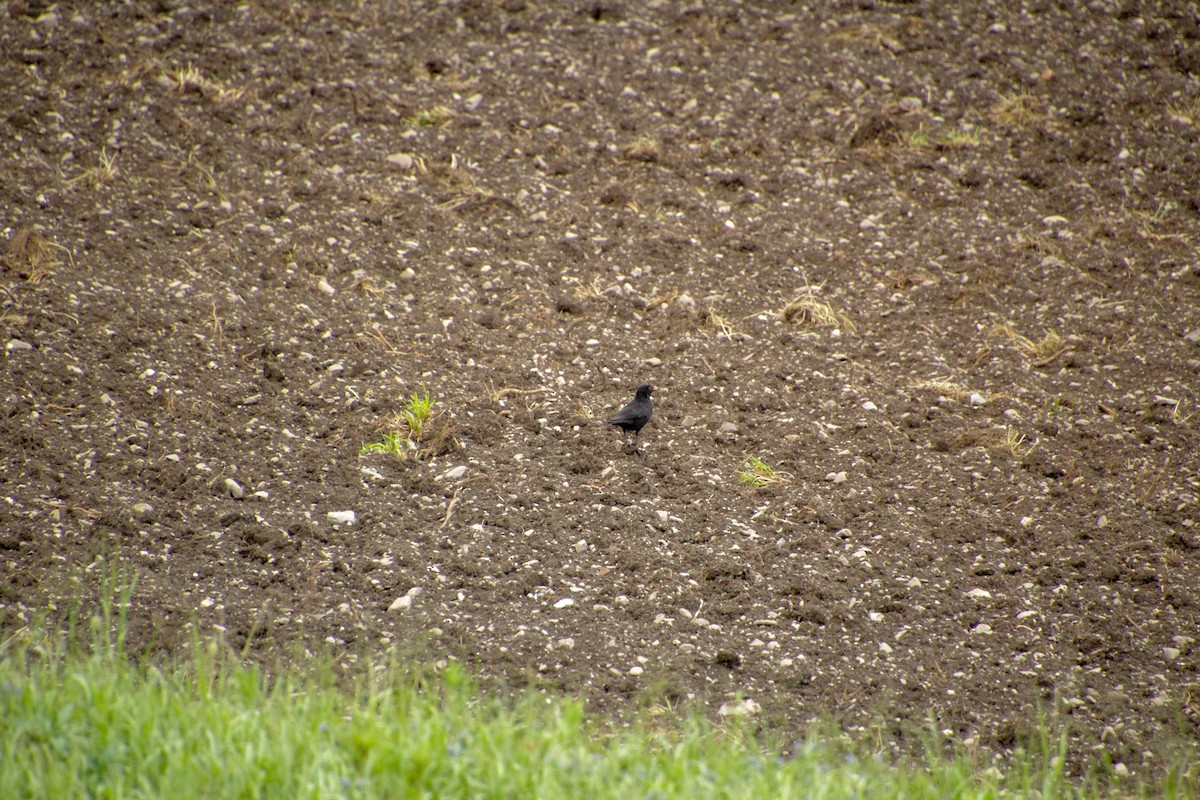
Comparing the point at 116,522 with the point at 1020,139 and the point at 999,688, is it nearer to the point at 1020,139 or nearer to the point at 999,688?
the point at 999,688

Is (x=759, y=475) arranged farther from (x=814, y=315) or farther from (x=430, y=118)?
(x=430, y=118)

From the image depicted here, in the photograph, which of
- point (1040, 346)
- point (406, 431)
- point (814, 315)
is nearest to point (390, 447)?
point (406, 431)

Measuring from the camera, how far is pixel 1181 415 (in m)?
4.45

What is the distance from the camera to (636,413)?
418cm

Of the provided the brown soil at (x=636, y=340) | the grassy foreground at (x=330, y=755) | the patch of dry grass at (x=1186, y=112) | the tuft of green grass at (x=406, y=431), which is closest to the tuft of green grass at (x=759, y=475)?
the brown soil at (x=636, y=340)

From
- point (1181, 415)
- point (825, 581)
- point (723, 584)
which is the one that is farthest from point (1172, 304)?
point (723, 584)

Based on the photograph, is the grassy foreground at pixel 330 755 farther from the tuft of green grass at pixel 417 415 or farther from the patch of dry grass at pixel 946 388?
the patch of dry grass at pixel 946 388

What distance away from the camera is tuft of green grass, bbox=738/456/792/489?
13.7 feet

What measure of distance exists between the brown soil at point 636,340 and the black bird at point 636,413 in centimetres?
17

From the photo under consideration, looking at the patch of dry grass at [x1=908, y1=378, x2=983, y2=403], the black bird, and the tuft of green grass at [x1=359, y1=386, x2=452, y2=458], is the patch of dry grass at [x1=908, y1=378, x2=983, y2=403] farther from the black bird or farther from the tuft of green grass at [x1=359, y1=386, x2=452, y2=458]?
the tuft of green grass at [x1=359, y1=386, x2=452, y2=458]

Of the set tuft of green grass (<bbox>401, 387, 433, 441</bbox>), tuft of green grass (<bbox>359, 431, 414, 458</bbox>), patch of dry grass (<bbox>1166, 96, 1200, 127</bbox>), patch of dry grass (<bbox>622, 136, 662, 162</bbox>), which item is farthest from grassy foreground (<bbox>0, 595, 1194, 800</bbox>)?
patch of dry grass (<bbox>1166, 96, 1200, 127</bbox>)

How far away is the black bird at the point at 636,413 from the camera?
13.7 feet

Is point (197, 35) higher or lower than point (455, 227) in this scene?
higher

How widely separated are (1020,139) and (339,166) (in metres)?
4.26
